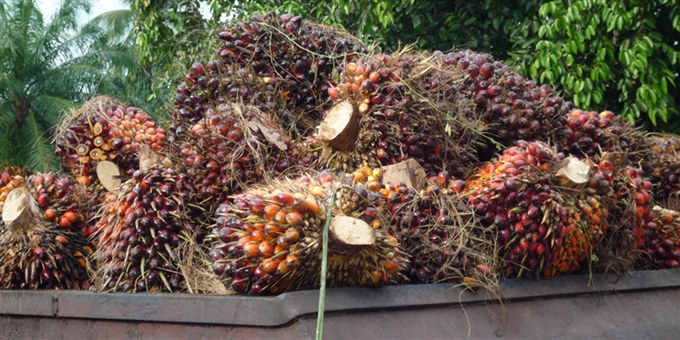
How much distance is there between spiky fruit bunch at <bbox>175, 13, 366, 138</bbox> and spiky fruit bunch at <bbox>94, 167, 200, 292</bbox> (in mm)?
373

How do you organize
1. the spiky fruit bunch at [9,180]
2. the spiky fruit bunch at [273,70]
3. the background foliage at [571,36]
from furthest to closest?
the background foliage at [571,36] < the spiky fruit bunch at [273,70] < the spiky fruit bunch at [9,180]

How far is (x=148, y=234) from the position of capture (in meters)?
2.03

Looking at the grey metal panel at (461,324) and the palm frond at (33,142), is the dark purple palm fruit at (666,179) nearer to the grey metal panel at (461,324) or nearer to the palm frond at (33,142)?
the grey metal panel at (461,324)

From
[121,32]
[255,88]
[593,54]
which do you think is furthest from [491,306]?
[121,32]

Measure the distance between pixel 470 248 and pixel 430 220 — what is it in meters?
0.13

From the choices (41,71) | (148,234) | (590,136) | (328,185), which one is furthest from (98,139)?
(41,71)

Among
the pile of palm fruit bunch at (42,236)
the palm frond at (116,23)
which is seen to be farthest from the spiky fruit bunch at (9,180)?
the palm frond at (116,23)

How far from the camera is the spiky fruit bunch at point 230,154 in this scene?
2.11 meters

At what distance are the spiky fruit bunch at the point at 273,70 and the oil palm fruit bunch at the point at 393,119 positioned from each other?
24 centimetres

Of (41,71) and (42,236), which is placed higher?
(42,236)

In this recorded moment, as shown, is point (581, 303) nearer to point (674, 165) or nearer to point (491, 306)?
point (491, 306)

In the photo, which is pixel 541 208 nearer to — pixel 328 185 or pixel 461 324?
pixel 461 324

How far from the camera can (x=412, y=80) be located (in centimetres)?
224

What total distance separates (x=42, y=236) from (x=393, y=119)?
110 centimetres
